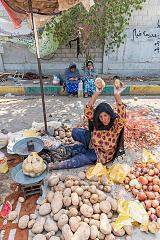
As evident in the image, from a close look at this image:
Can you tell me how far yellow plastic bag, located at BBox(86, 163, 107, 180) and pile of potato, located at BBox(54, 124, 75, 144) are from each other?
38.4 inches

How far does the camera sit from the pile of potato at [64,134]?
5.02 meters

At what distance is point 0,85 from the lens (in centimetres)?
802

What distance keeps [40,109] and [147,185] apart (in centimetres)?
363

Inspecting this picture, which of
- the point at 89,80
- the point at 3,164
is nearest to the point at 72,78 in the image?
the point at 89,80

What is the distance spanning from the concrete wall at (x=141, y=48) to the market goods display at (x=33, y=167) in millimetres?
5463

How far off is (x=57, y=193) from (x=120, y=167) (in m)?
1.08

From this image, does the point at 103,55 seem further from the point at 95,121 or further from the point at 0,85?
the point at 95,121

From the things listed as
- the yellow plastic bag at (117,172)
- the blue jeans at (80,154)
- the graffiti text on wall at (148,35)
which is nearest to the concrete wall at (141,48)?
the graffiti text on wall at (148,35)

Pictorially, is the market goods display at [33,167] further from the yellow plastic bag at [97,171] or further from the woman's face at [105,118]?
the woman's face at [105,118]

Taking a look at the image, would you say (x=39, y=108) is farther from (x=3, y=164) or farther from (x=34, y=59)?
(x=3, y=164)

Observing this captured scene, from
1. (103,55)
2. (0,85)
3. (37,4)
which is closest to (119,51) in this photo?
(103,55)

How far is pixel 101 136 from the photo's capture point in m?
4.20

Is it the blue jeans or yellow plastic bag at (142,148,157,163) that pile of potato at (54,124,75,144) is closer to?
the blue jeans

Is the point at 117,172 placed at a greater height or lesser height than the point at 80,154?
lesser
